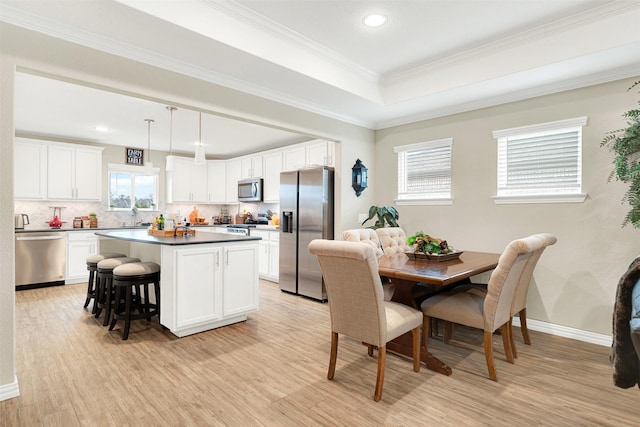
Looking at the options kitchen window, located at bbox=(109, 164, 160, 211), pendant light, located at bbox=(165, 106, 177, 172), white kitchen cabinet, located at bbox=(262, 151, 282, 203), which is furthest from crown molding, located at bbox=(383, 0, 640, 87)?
kitchen window, located at bbox=(109, 164, 160, 211)

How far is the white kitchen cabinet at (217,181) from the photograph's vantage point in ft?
24.9

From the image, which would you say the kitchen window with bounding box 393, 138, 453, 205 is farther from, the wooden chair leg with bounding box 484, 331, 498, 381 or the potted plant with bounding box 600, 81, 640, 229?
the wooden chair leg with bounding box 484, 331, 498, 381

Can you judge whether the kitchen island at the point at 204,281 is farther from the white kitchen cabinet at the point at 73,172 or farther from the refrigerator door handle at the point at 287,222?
the white kitchen cabinet at the point at 73,172

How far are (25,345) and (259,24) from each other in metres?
3.50

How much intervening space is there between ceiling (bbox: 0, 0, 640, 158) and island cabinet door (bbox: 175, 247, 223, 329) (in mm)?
1689

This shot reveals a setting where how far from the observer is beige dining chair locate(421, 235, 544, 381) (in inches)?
92.0

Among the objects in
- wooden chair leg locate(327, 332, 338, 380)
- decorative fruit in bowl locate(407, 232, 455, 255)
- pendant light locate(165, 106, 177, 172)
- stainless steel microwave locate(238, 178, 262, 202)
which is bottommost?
wooden chair leg locate(327, 332, 338, 380)

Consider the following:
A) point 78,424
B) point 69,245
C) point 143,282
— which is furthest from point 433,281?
point 69,245

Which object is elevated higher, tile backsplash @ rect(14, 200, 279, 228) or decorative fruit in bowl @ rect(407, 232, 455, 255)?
tile backsplash @ rect(14, 200, 279, 228)

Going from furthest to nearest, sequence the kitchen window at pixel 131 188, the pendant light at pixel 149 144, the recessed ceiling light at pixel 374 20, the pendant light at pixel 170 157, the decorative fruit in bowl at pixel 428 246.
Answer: the kitchen window at pixel 131 188
the pendant light at pixel 149 144
the pendant light at pixel 170 157
the decorative fruit in bowl at pixel 428 246
the recessed ceiling light at pixel 374 20

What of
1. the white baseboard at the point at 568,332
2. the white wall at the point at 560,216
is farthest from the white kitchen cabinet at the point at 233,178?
the white baseboard at the point at 568,332

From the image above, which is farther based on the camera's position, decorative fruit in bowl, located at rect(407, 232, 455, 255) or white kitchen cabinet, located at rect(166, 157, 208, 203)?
white kitchen cabinet, located at rect(166, 157, 208, 203)

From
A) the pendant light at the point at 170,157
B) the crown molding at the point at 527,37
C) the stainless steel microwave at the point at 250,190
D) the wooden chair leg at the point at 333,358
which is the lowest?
the wooden chair leg at the point at 333,358

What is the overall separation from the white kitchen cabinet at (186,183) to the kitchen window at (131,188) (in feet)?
1.06
